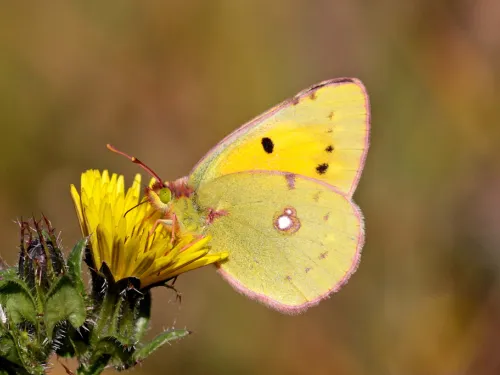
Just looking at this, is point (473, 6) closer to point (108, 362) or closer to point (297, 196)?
point (297, 196)

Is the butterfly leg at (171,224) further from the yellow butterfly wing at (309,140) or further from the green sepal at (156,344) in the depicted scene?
the green sepal at (156,344)

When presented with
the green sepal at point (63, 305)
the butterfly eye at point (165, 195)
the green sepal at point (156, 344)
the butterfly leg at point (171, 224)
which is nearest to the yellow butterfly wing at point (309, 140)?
the butterfly eye at point (165, 195)

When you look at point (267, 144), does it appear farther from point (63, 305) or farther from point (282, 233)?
point (63, 305)

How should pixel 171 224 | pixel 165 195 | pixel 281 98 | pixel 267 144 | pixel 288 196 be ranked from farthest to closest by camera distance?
pixel 281 98
pixel 288 196
pixel 267 144
pixel 165 195
pixel 171 224

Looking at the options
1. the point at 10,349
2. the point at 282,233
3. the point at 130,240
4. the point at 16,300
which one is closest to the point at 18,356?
the point at 10,349

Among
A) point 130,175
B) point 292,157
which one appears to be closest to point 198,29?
point 130,175

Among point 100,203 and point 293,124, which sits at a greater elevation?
point 293,124

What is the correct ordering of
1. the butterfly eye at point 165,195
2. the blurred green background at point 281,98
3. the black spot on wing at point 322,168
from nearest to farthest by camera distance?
the butterfly eye at point 165,195, the black spot on wing at point 322,168, the blurred green background at point 281,98
